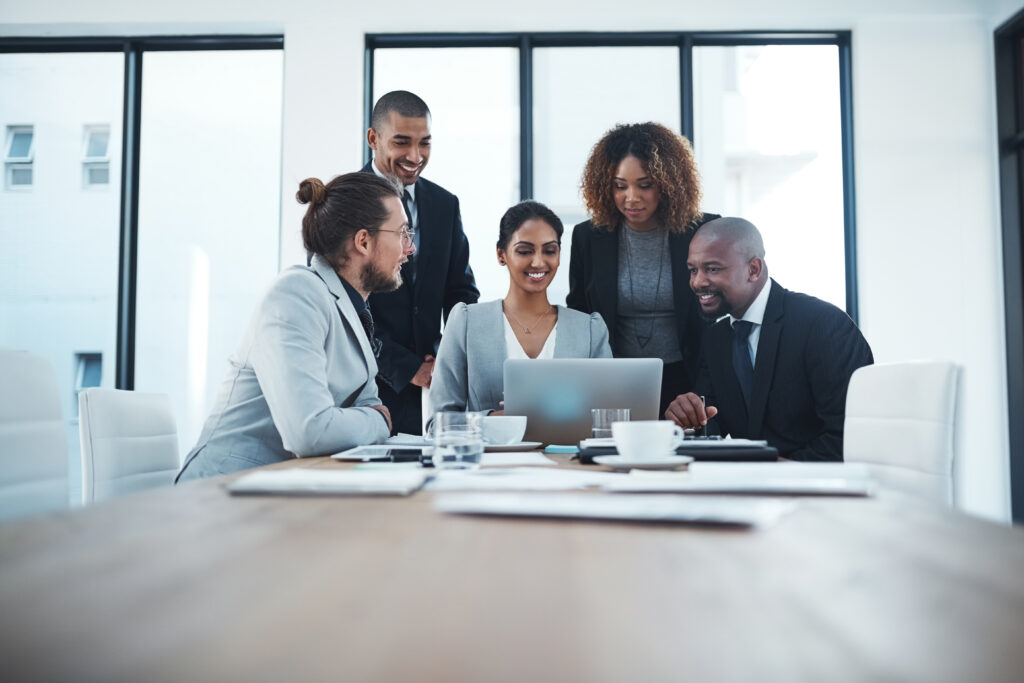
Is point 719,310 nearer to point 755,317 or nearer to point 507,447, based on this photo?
point 755,317

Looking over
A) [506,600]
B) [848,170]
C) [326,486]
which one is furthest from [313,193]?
[848,170]

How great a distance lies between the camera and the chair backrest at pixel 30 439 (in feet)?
5.08

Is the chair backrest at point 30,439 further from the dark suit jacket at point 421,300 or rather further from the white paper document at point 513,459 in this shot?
the dark suit jacket at point 421,300

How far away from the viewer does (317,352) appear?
1.80 metres

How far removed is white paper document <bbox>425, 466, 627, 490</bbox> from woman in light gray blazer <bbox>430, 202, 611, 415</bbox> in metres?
1.34

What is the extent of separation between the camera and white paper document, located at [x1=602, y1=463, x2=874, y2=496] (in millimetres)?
895

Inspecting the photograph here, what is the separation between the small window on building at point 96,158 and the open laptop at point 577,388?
3973mm

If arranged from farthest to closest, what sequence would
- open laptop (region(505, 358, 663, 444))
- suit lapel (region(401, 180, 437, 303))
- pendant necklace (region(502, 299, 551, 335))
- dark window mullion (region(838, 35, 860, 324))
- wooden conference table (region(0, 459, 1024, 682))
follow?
dark window mullion (region(838, 35, 860, 324)), suit lapel (region(401, 180, 437, 303)), pendant necklace (region(502, 299, 551, 335)), open laptop (region(505, 358, 663, 444)), wooden conference table (region(0, 459, 1024, 682))

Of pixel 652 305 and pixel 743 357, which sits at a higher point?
pixel 652 305

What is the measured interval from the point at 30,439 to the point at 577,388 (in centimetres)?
112

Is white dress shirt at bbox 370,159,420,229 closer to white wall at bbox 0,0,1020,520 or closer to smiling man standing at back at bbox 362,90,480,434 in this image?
smiling man standing at back at bbox 362,90,480,434

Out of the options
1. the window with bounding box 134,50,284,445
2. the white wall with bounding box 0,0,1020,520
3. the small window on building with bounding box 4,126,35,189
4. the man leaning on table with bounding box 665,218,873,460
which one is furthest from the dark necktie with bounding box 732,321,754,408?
the small window on building with bounding box 4,126,35,189

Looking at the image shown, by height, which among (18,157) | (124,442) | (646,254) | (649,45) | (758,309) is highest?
(649,45)

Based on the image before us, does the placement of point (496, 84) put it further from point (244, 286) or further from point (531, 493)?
point (531, 493)
